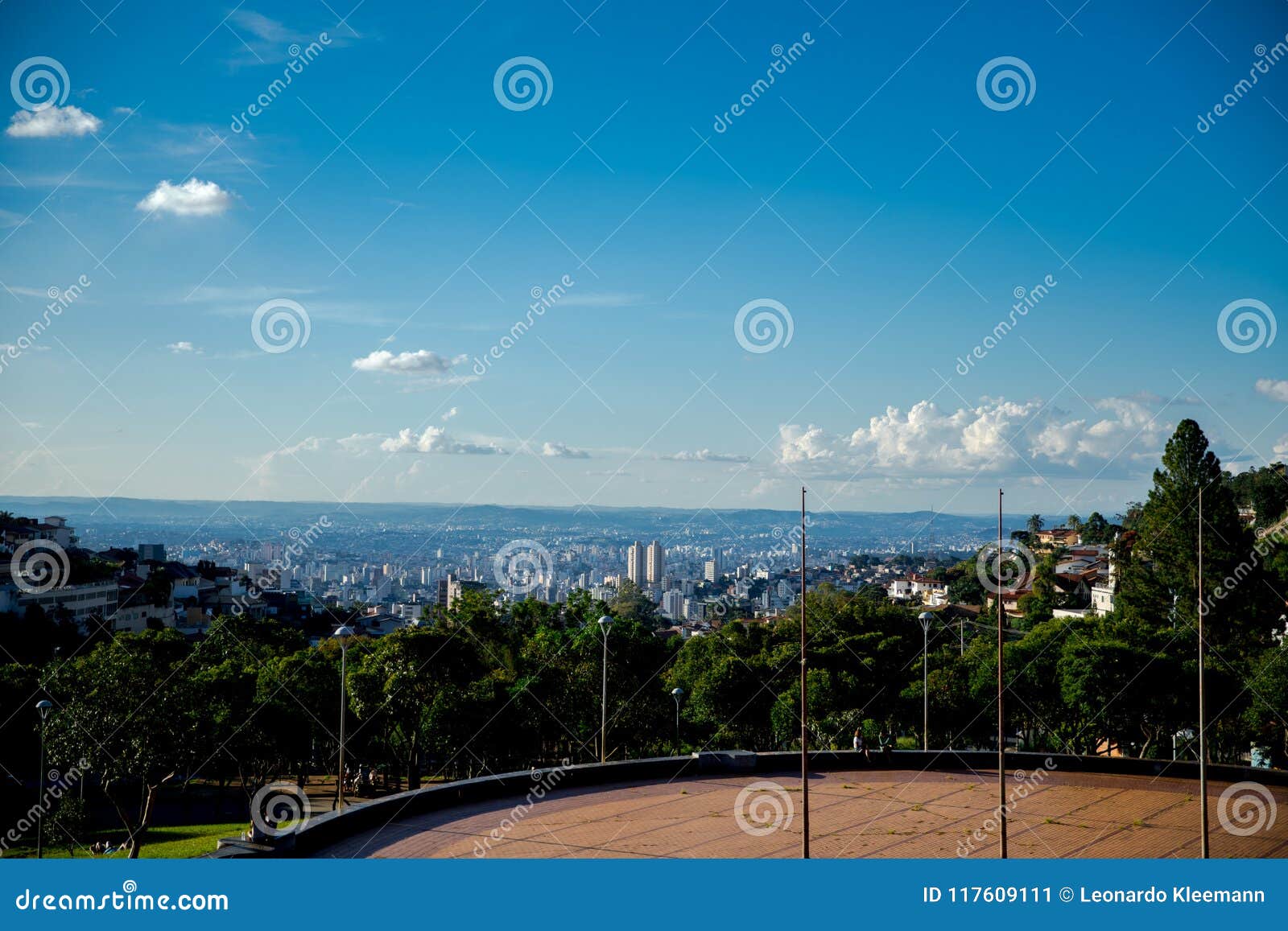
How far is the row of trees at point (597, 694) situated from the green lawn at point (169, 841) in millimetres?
848

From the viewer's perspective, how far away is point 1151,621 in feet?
94.6

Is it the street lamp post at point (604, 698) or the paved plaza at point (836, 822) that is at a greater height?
the street lamp post at point (604, 698)

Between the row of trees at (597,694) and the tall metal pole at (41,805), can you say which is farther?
the row of trees at (597,694)

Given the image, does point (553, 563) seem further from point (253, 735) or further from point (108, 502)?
point (253, 735)

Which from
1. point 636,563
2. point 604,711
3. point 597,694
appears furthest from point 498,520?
point 604,711

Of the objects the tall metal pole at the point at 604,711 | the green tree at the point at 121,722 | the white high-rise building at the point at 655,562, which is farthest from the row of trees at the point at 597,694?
the white high-rise building at the point at 655,562

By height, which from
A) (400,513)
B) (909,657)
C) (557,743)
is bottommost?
(557,743)

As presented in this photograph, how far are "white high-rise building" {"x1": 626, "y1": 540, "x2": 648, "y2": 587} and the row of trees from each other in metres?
34.7

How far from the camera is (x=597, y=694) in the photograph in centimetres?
2023

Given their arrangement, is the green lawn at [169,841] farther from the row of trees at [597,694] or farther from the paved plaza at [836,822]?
the paved plaza at [836,822]

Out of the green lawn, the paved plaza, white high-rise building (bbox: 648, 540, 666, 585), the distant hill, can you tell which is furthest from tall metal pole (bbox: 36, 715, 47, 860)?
white high-rise building (bbox: 648, 540, 666, 585)

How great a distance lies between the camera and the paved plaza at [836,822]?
433 inches

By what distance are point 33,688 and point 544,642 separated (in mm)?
10559

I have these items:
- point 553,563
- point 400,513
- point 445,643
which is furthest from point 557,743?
point 400,513
